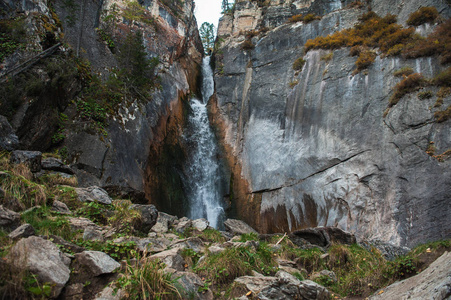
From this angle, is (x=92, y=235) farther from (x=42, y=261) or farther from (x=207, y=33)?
(x=207, y=33)

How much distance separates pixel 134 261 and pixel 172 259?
721 mm

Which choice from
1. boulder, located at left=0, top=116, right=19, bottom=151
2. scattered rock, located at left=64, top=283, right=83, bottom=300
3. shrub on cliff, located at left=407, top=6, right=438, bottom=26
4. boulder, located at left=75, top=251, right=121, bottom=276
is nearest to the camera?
scattered rock, located at left=64, top=283, right=83, bottom=300

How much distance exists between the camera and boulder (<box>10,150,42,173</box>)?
698cm

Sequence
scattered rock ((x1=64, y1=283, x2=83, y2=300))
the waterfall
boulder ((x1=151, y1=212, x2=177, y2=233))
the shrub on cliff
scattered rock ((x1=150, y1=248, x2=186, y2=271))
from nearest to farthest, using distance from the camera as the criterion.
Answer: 1. scattered rock ((x1=64, y1=283, x2=83, y2=300))
2. scattered rock ((x1=150, y1=248, x2=186, y2=271))
3. boulder ((x1=151, y1=212, x2=177, y2=233))
4. the shrub on cliff
5. the waterfall

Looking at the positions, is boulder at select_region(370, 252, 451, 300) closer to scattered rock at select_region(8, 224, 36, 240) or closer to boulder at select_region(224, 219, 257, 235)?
scattered rock at select_region(8, 224, 36, 240)

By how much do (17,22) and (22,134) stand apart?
16.3 feet

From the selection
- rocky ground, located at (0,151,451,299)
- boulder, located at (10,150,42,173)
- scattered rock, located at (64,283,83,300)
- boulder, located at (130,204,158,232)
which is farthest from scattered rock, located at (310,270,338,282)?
boulder, located at (10,150,42,173)

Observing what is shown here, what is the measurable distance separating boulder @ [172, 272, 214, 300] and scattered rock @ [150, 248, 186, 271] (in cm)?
46

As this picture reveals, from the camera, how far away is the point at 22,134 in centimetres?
1025

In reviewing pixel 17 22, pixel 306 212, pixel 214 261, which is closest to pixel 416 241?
pixel 306 212

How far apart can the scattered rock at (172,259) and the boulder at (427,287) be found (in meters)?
3.41

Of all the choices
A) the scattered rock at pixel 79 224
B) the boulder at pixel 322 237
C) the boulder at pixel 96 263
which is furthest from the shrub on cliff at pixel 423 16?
the boulder at pixel 96 263

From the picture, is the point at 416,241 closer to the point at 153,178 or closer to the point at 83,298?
the point at 83,298

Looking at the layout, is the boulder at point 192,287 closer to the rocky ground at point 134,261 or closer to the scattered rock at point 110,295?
the rocky ground at point 134,261
